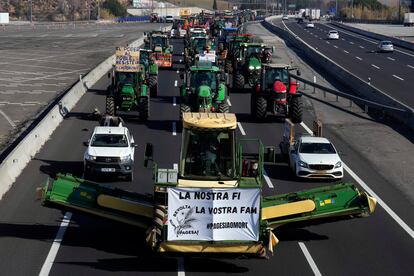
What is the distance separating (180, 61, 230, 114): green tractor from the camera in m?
37.8

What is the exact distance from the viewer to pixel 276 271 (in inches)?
749

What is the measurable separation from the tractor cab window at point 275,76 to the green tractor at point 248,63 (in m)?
8.13

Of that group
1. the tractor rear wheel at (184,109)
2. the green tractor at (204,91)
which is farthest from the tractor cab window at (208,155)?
the tractor rear wheel at (184,109)

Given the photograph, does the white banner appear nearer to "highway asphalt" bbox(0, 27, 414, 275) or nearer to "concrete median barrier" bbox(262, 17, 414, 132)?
"highway asphalt" bbox(0, 27, 414, 275)

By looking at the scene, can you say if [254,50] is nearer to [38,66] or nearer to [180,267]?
[38,66]

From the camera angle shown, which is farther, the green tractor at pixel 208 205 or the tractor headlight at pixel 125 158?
the tractor headlight at pixel 125 158

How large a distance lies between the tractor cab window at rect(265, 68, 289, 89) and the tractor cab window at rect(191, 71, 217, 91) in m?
2.76

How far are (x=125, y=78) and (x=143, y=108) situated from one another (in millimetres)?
1974

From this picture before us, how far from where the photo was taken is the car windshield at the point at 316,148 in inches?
1187

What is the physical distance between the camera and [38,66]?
70312mm

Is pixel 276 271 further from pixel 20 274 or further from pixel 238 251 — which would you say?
pixel 20 274

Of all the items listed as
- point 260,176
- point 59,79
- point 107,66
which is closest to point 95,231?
point 260,176

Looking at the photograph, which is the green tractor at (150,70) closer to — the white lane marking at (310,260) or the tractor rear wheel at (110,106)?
the tractor rear wheel at (110,106)

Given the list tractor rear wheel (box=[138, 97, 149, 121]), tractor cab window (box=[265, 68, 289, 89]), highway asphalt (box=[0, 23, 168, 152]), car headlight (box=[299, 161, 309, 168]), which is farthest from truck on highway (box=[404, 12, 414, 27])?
car headlight (box=[299, 161, 309, 168])
